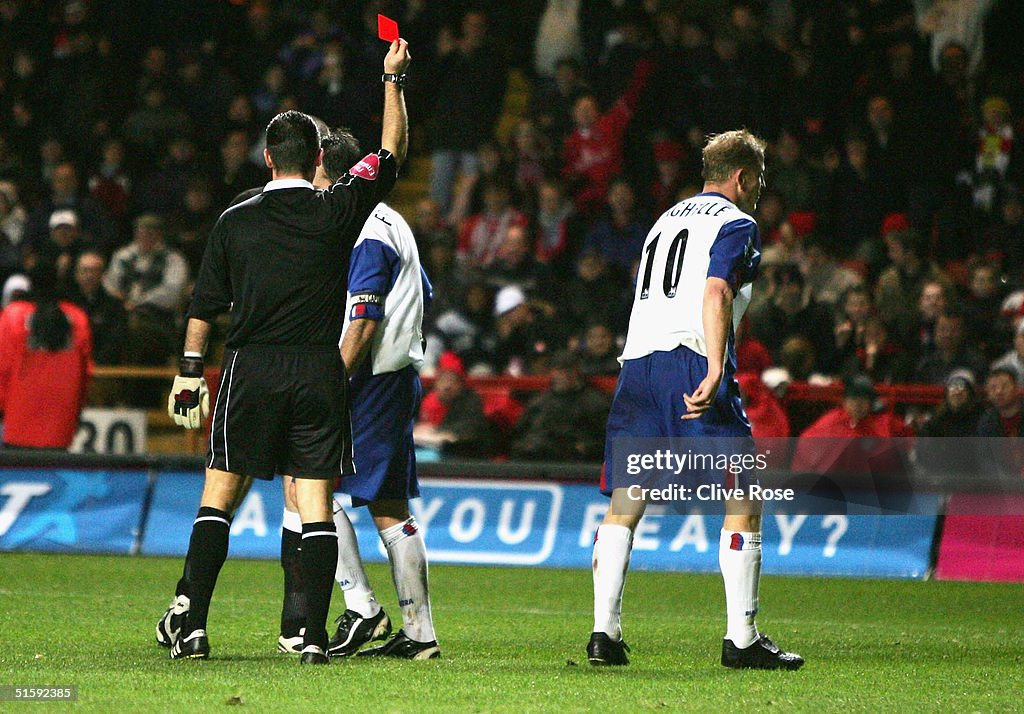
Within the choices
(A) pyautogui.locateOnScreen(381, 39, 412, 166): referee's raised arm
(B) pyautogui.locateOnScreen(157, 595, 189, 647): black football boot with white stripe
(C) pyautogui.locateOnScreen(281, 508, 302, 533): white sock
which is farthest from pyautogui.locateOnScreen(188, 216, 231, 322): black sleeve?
(B) pyautogui.locateOnScreen(157, 595, 189, 647): black football boot with white stripe

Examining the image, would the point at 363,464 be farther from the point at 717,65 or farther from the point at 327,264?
the point at 717,65

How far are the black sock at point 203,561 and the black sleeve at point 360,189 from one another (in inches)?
46.8

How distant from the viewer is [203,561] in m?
6.23

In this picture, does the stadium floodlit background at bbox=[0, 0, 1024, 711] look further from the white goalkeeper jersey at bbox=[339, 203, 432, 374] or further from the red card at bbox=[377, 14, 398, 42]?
the red card at bbox=[377, 14, 398, 42]

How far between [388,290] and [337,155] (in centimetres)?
60

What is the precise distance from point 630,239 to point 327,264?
9.23 m

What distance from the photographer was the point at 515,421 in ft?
42.9

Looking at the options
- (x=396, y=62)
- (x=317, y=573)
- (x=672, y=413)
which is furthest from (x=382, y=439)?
(x=396, y=62)

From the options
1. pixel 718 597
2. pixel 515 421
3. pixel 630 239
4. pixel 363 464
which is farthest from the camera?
pixel 630 239

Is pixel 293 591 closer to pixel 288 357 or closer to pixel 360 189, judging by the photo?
pixel 288 357

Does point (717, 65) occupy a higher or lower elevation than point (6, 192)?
higher

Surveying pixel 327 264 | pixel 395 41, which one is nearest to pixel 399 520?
pixel 327 264

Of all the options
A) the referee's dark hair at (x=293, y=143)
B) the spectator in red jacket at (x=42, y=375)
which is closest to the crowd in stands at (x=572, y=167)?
the spectator in red jacket at (x=42, y=375)

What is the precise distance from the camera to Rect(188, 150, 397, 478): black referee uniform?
20.4 feet
